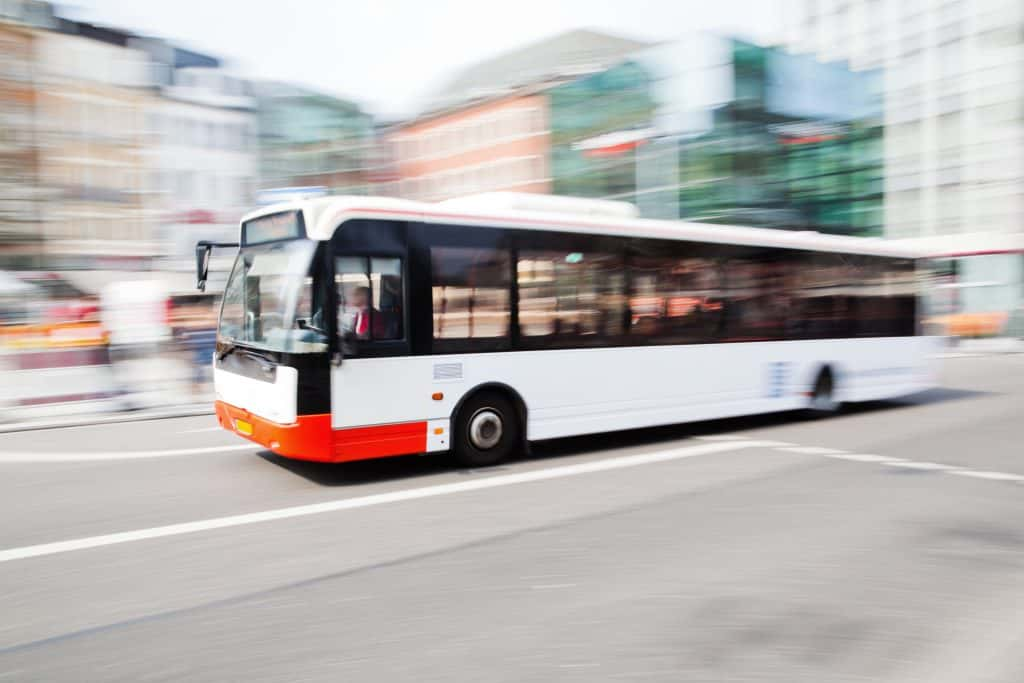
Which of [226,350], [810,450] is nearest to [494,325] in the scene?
[226,350]

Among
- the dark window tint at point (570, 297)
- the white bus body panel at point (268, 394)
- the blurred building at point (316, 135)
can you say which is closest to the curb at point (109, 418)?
the white bus body panel at point (268, 394)

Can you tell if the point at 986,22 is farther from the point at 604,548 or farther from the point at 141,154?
the point at 604,548

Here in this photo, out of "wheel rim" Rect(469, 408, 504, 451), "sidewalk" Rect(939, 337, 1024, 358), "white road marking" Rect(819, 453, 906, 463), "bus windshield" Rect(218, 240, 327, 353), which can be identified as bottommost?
"white road marking" Rect(819, 453, 906, 463)

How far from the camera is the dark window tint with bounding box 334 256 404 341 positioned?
287 inches

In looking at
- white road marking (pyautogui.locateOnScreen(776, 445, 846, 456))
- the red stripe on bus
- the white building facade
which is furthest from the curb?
the white building facade

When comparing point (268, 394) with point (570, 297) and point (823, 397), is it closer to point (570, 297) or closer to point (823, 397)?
point (570, 297)

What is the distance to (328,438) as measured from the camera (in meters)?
7.21

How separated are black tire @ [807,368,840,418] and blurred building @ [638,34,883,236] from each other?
3320 centimetres

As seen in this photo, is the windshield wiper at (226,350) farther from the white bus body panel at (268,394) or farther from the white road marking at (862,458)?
the white road marking at (862,458)

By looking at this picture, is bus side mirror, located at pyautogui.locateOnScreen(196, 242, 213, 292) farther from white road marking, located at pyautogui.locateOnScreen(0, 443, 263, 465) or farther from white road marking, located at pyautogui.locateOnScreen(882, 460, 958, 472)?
white road marking, located at pyautogui.locateOnScreen(882, 460, 958, 472)

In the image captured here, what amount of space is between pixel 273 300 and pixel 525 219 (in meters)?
→ 2.62

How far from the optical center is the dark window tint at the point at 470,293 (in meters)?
7.92

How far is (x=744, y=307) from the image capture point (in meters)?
10.7

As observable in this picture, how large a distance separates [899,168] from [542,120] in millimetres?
25485
